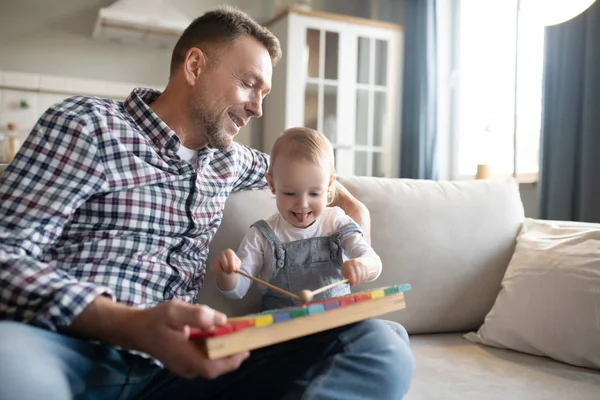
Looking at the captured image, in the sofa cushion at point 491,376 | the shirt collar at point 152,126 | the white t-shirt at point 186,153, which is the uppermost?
the shirt collar at point 152,126

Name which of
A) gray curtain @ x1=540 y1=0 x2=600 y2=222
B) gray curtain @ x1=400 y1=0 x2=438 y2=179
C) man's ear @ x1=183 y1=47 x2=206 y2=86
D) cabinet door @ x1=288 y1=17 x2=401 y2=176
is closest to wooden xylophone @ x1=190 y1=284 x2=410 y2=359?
man's ear @ x1=183 y1=47 x2=206 y2=86

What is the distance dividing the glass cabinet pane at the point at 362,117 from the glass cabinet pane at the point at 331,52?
0.23m

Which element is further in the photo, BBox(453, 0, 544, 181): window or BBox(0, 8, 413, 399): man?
BBox(453, 0, 544, 181): window

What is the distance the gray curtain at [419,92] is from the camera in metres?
3.48

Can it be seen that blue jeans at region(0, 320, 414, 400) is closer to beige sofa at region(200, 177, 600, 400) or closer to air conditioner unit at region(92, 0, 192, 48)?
beige sofa at region(200, 177, 600, 400)

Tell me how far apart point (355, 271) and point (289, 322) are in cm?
28

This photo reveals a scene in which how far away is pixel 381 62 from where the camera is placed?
12.2 feet

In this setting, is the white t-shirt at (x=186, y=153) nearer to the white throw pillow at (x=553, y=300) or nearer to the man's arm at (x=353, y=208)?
the man's arm at (x=353, y=208)

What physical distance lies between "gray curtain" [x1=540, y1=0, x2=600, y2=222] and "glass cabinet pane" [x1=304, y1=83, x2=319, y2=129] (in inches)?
56.3

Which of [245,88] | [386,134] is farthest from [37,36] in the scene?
[245,88]

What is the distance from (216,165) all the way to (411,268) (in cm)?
60

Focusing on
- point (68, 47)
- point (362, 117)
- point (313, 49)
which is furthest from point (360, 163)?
point (68, 47)

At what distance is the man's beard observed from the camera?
1.24 metres

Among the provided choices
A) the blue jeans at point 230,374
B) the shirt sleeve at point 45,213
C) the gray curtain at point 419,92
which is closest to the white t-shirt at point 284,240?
the blue jeans at point 230,374
